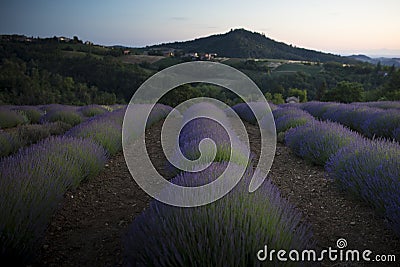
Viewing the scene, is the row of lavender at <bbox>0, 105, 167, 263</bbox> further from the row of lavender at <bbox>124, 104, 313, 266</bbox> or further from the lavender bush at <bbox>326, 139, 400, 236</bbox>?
the lavender bush at <bbox>326, 139, 400, 236</bbox>

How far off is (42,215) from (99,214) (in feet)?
2.28

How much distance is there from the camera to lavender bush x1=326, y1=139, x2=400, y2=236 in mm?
1872

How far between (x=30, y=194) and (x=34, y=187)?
0.09m

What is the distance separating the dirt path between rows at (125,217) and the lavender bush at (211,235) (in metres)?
0.43

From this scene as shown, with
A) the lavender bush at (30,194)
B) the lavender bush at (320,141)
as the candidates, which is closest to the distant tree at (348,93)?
the lavender bush at (320,141)

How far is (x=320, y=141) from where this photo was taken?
355 cm

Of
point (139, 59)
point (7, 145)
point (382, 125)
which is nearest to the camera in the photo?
point (7, 145)

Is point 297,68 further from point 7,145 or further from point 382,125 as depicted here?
point 7,145

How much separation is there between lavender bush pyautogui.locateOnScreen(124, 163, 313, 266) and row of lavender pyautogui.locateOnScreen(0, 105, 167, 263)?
536mm

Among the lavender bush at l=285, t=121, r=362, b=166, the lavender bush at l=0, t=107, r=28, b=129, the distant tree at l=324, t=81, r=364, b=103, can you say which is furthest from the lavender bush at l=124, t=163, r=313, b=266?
the distant tree at l=324, t=81, r=364, b=103

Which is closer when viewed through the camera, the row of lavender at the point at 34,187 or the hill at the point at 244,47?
the row of lavender at the point at 34,187

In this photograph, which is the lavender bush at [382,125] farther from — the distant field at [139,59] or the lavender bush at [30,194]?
the distant field at [139,59]

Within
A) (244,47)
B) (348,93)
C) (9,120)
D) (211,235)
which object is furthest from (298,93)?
(211,235)

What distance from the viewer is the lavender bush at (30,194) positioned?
147 centimetres
